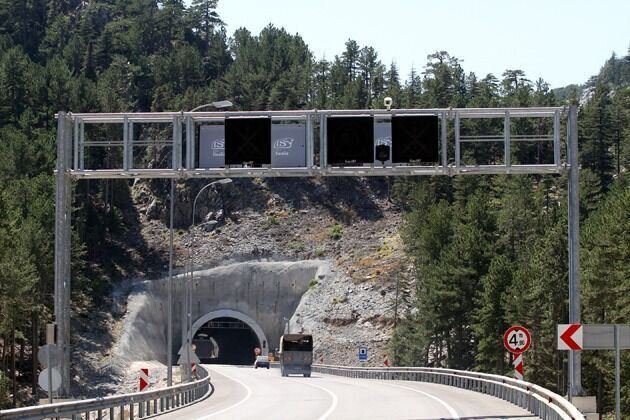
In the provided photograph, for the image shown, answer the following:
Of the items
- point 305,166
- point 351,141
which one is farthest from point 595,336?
point 305,166

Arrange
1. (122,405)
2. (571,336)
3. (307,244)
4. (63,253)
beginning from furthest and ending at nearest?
(307,244), (63,253), (122,405), (571,336)

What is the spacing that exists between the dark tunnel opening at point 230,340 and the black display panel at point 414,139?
8751cm

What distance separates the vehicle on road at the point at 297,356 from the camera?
248 ft

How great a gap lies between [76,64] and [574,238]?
13947cm

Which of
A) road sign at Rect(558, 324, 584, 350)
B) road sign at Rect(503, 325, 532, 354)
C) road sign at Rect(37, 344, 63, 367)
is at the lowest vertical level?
road sign at Rect(503, 325, 532, 354)

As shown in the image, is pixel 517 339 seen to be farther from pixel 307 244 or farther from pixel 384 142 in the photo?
pixel 307 244

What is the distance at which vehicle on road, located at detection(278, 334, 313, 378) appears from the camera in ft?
248

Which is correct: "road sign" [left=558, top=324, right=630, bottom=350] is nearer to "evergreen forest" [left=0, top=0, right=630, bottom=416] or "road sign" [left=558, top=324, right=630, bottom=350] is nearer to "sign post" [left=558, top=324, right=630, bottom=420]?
"sign post" [left=558, top=324, right=630, bottom=420]

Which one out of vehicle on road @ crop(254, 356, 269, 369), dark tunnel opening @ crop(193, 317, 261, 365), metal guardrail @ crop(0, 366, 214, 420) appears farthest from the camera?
dark tunnel opening @ crop(193, 317, 261, 365)

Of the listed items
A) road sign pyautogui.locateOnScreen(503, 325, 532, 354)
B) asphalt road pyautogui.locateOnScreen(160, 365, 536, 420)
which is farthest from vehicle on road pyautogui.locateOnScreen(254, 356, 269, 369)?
road sign pyautogui.locateOnScreen(503, 325, 532, 354)

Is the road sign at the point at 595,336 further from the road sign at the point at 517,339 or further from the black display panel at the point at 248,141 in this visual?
the black display panel at the point at 248,141

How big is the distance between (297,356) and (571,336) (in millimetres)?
52338

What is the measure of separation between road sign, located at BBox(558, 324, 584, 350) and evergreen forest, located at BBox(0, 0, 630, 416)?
95.6ft

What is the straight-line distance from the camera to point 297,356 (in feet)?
249
